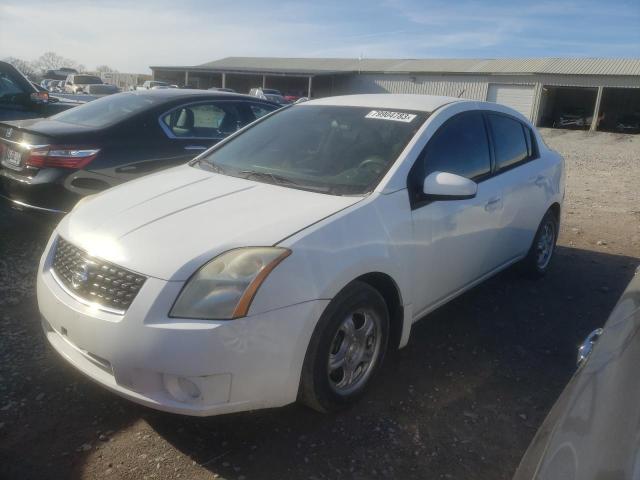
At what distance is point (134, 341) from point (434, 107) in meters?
2.42

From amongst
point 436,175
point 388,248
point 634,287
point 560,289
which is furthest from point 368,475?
point 560,289

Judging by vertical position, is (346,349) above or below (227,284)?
below

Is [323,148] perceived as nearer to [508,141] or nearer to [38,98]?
[508,141]

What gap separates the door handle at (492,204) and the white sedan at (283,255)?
0.5 inches

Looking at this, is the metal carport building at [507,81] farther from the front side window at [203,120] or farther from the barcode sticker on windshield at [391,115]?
the barcode sticker on windshield at [391,115]

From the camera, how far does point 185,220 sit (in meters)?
2.66

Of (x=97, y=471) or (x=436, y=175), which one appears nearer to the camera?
(x=97, y=471)

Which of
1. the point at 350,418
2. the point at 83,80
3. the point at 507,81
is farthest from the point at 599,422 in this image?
the point at 507,81

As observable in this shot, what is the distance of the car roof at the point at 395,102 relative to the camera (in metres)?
3.64

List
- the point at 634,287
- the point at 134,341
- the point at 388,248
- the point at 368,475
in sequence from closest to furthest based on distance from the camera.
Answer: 1. the point at 634,287
2. the point at 134,341
3. the point at 368,475
4. the point at 388,248

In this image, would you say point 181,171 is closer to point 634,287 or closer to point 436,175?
point 436,175

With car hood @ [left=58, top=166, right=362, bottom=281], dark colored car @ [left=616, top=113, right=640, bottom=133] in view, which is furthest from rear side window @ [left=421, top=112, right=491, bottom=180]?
dark colored car @ [left=616, top=113, right=640, bottom=133]

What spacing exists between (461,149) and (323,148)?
3.06 feet

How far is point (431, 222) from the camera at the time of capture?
124 inches
